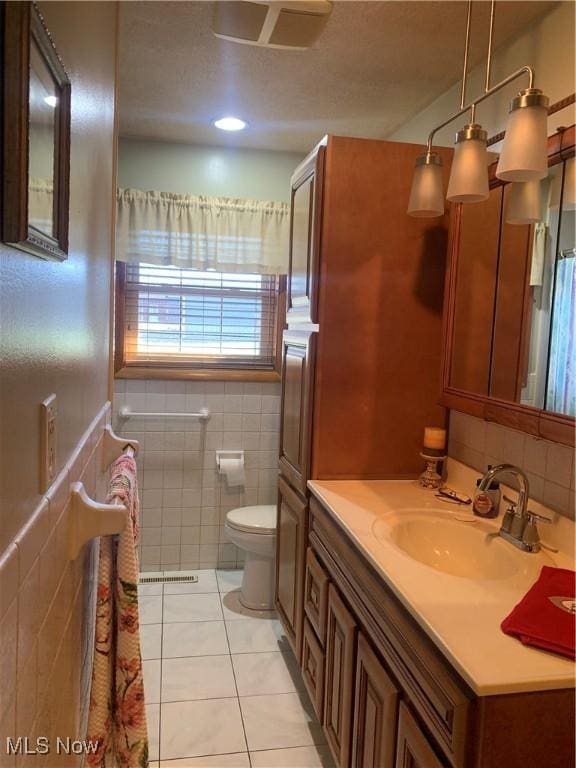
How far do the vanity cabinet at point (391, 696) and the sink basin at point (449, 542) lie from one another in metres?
0.18

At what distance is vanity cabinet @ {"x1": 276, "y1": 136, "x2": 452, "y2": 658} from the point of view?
6.97 feet

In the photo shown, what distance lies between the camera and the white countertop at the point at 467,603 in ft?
3.36

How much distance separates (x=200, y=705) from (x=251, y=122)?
264 cm

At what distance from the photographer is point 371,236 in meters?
2.15

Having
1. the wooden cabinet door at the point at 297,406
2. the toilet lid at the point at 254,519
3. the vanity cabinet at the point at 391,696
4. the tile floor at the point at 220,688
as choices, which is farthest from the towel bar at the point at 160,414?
the vanity cabinet at the point at 391,696

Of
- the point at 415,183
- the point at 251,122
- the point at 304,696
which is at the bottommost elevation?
the point at 304,696

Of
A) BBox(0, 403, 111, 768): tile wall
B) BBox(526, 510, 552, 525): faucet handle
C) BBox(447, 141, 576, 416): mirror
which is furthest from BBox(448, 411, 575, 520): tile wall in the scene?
BBox(0, 403, 111, 768): tile wall

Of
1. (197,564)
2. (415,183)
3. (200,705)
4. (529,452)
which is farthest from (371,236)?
(197,564)

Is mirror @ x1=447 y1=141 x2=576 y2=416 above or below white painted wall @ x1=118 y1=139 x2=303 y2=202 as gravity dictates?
below

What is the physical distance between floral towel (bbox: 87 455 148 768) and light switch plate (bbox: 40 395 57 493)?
30 cm

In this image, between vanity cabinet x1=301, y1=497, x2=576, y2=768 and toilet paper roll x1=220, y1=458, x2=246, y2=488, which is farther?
toilet paper roll x1=220, y1=458, x2=246, y2=488

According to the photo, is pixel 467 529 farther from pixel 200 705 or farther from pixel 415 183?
pixel 200 705

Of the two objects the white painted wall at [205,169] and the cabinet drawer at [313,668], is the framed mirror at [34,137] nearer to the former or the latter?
the cabinet drawer at [313,668]

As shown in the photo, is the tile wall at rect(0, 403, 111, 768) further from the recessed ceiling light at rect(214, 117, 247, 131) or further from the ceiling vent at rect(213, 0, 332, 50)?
the recessed ceiling light at rect(214, 117, 247, 131)
